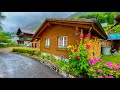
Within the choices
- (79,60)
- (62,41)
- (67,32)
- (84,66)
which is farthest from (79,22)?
(84,66)

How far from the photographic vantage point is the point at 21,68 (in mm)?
4363

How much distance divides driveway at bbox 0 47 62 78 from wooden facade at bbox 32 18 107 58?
474 mm

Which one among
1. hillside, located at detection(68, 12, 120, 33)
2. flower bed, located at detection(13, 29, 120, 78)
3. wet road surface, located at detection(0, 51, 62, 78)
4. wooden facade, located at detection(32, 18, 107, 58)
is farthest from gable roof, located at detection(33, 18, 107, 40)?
wet road surface, located at detection(0, 51, 62, 78)

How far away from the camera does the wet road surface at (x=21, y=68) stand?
13.7 feet

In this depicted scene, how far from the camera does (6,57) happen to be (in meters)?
4.42

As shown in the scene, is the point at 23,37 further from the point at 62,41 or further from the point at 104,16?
the point at 104,16

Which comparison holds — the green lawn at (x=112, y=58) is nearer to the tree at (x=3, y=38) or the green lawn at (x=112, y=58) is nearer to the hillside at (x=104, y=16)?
the hillside at (x=104, y=16)

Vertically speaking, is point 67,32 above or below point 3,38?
above

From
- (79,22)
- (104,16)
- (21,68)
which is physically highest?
(104,16)

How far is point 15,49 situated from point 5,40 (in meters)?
0.32

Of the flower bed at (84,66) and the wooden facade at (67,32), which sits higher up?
the wooden facade at (67,32)

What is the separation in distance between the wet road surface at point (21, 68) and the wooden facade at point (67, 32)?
472mm

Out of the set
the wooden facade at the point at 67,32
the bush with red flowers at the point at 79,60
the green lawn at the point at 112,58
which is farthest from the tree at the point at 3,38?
the green lawn at the point at 112,58

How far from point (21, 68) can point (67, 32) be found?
4.58 ft
